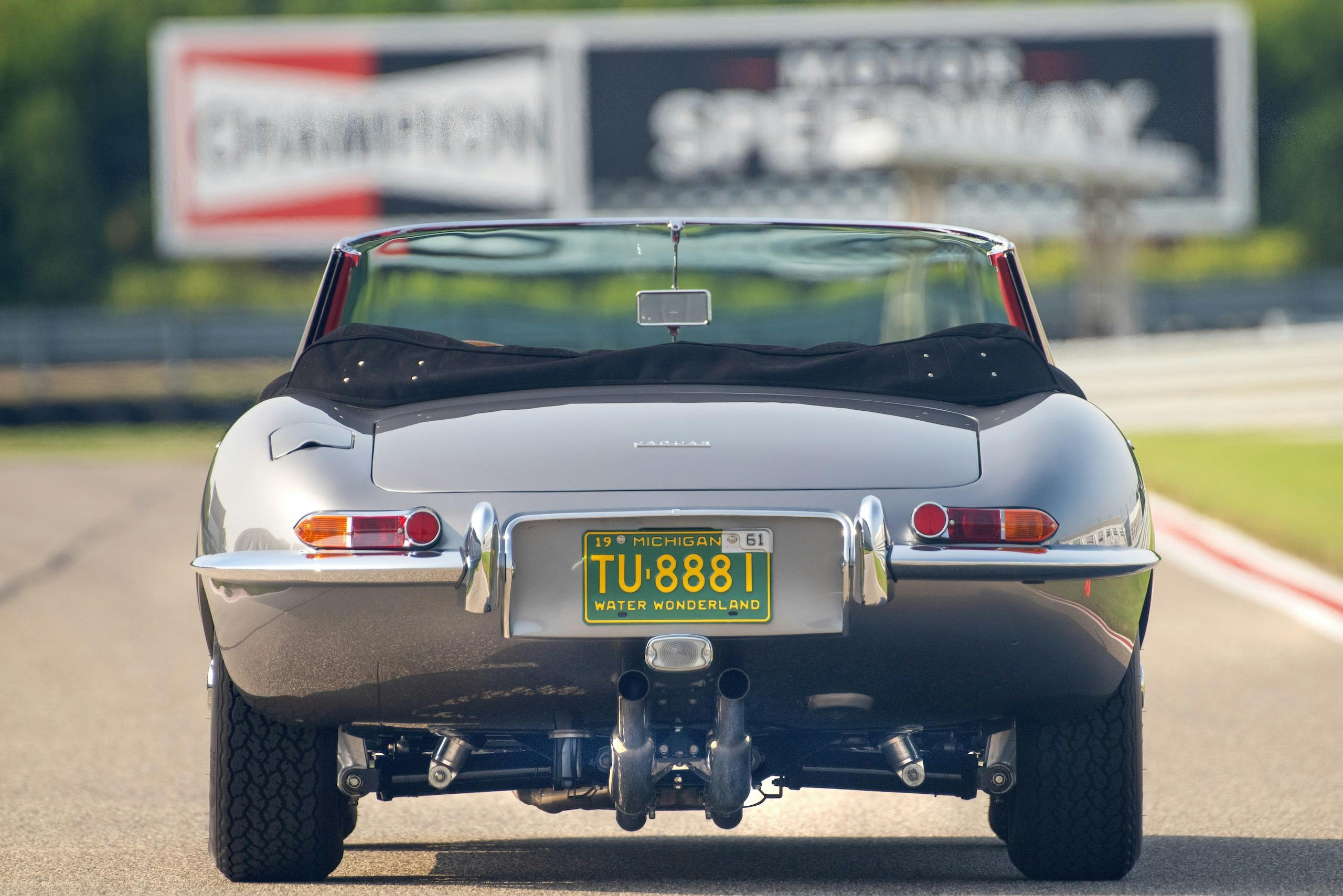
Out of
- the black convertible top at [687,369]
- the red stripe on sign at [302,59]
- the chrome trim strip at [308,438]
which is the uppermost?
the red stripe on sign at [302,59]

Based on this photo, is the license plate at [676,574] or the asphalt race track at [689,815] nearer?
the license plate at [676,574]

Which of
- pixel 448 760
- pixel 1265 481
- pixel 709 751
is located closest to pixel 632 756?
pixel 709 751

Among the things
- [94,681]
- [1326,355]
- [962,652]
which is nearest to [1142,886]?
[962,652]

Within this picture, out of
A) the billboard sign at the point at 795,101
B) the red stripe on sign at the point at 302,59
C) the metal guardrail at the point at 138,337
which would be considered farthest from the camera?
the metal guardrail at the point at 138,337

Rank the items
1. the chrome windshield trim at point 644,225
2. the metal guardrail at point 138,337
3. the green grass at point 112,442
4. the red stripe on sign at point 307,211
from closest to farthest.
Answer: the chrome windshield trim at point 644,225, the green grass at point 112,442, the red stripe on sign at point 307,211, the metal guardrail at point 138,337

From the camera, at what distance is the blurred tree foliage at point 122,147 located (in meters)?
42.0

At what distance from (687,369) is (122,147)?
4463 centimetres

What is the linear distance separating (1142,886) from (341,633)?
5.69 feet

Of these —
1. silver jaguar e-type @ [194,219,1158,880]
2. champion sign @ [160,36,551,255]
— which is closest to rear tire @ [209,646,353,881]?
silver jaguar e-type @ [194,219,1158,880]

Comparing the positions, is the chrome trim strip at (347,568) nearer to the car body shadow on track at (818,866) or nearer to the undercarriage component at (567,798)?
the undercarriage component at (567,798)

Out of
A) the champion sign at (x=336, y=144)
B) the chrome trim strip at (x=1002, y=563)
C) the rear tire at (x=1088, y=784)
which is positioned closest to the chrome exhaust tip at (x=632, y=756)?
the chrome trim strip at (x=1002, y=563)

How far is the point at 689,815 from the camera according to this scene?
17.8 feet

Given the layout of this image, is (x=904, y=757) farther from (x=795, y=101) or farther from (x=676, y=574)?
(x=795, y=101)

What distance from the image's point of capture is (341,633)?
3.75 metres
